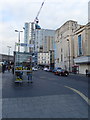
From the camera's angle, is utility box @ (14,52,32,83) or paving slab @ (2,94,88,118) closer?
paving slab @ (2,94,88,118)

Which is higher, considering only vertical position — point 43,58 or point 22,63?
point 43,58

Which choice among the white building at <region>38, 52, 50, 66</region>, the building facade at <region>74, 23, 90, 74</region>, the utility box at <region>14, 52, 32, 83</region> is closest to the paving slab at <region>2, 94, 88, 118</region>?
the utility box at <region>14, 52, 32, 83</region>

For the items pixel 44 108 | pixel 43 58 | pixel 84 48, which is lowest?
pixel 44 108

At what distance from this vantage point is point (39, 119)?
4.72 metres

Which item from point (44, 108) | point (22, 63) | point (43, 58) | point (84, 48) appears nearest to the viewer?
point (44, 108)

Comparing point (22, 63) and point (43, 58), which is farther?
point (43, 58)

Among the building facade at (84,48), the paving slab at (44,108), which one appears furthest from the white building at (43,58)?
the paving slab at (44,108)

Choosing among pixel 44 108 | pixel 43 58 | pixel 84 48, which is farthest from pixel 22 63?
pixel 43 58

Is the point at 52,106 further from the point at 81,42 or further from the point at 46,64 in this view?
the point at 46,64

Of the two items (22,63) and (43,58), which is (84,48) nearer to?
(22,63)

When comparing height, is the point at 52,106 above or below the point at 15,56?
below

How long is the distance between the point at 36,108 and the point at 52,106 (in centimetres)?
72

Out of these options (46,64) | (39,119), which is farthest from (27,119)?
(46,64)

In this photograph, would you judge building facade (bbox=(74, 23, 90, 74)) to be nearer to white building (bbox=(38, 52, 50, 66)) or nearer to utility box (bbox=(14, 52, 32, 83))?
utility box (bbox=(14, 52, 32, 83))
